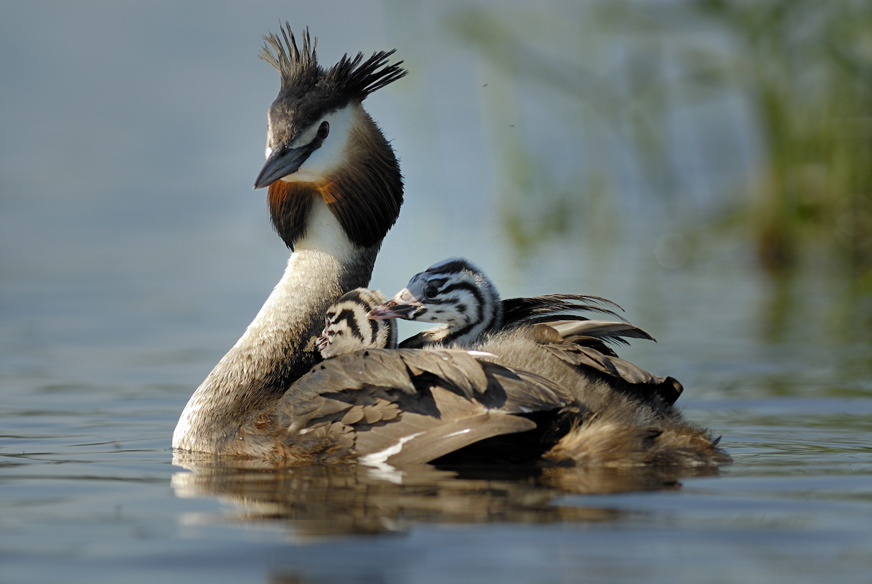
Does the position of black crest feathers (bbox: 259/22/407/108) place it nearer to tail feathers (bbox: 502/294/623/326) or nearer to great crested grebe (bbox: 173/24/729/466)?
great crested grebe (bbox: 173/24/729/466)

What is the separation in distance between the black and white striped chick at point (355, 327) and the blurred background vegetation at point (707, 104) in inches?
198

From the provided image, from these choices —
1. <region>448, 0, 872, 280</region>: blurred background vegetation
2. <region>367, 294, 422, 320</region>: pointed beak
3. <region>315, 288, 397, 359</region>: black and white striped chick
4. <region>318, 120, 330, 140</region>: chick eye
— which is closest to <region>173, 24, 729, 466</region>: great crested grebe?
<region>318, 120, 330, 140</region>: chick eye

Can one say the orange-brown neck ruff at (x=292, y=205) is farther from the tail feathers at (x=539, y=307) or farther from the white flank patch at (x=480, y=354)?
the white flank patch at (x=480, y=354)

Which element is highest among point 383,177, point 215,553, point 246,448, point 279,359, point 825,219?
point 825,219

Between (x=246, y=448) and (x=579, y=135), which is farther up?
(x=579, y=135)

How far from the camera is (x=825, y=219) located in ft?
Answer: 40.5

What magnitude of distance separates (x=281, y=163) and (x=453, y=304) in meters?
0.97

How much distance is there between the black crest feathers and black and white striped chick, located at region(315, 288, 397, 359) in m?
0.90

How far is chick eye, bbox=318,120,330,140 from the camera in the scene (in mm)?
6105

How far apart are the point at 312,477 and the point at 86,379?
3.53 m

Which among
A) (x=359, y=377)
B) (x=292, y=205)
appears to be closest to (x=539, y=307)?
(x=359, y=377)

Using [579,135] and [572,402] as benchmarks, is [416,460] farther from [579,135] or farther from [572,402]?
[579,135]

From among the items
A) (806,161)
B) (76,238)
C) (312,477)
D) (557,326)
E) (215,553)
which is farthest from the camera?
(76,238)

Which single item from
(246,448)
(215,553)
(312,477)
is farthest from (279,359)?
(215,553)
